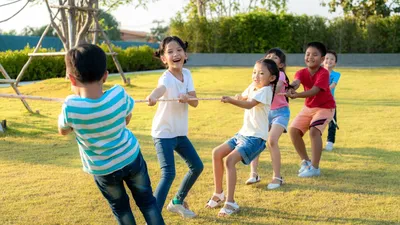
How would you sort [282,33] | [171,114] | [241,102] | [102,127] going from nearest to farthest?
1. [102,127]
2. [171,114]
3. [241,102]
4. [282,33]

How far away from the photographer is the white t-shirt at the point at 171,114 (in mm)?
3891

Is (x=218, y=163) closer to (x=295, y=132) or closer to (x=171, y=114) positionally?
(x=171, y=114)

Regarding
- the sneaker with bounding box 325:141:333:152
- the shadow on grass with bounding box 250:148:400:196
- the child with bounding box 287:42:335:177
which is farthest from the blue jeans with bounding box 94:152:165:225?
the sneaker with bounding box 325:141:333:152

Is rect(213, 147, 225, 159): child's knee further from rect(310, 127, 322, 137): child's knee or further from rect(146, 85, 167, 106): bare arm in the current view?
rect(310, 127, 322, 137): child's knee

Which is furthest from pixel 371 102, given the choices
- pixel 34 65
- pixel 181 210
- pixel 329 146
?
pixel 34 65

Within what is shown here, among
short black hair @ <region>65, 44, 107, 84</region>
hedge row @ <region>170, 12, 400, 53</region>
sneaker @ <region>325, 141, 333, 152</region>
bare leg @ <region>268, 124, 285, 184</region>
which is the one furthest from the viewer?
hedge row @ <region>170, 12, 400, 53</region>

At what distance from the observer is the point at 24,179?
511cm

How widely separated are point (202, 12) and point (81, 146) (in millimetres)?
32562

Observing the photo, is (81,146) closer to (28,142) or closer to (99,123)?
(99,123)

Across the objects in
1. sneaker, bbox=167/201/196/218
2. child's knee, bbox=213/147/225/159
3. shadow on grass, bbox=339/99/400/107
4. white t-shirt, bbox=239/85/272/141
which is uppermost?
white t-shirt, bbox=239/85/272/141

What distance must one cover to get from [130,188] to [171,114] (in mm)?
866

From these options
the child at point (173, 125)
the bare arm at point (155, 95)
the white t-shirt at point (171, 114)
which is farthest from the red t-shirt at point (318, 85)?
Answer: the bare arm at point (155, 95)

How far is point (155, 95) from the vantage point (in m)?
3.81

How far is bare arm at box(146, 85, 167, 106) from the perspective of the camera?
3711 mm
